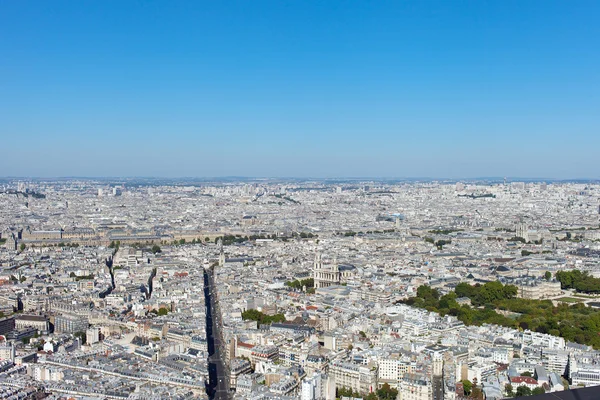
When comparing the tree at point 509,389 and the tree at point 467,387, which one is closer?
the tree at point 509,389

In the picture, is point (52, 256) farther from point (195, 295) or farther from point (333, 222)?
point (333, 222)

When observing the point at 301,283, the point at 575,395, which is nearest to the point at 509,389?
the point at 575,395

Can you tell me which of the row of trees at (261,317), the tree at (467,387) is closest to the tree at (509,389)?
the tree at (467,387)

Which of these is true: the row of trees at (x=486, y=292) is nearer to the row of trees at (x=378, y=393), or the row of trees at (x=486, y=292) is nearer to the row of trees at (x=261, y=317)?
the row of trees at (x=261, y=317)

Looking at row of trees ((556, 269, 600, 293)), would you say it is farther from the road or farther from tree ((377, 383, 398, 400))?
tree ((377, 383, 398, 400))

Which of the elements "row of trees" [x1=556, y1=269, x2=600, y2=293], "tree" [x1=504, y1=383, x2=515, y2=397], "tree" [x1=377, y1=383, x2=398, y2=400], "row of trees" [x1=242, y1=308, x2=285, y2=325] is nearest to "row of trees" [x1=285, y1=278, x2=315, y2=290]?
"row of trees" [x1=242, y1=308, x2=285, y2=325]

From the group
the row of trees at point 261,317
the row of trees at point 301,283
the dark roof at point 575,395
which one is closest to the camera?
the dark roof at point 575,395
